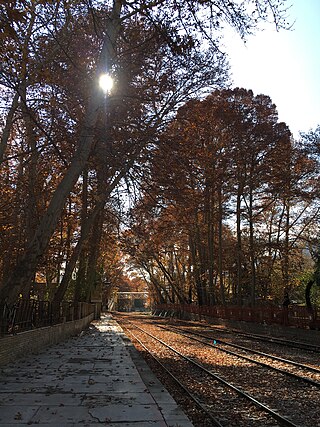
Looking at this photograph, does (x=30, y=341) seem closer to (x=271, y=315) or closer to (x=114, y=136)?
(x=114, y=136)

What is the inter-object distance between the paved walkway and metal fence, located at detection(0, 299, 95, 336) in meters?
0.94

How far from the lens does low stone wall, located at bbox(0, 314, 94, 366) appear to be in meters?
10.5

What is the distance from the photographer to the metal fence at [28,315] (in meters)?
10.7

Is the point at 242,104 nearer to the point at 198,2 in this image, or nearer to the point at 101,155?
the point at 101,155

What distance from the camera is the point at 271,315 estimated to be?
2734 centimetres

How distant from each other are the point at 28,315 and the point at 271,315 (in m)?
18.1

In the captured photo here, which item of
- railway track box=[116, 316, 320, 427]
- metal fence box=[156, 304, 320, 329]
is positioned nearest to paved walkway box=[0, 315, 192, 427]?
railway track box=[116, 316, 320, 427]

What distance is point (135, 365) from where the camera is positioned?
1186 cm

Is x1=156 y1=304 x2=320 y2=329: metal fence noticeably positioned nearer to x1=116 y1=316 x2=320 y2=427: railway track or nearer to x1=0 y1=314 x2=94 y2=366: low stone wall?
x1=116 y1=316 x2=320 y2=427: railway track

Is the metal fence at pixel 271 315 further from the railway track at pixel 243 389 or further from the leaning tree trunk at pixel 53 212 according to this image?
the leaning tree trunk at pixel 53 212

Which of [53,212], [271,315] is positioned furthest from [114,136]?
[271,315]

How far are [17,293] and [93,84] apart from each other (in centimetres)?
610

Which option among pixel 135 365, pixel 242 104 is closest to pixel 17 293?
pixel 135 365

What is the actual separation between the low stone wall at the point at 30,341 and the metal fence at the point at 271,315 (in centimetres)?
1170
